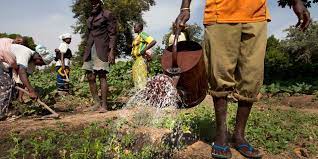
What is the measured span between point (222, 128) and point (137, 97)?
31.3 inches

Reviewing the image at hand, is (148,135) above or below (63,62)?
below

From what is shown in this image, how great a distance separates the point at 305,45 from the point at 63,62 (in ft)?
133

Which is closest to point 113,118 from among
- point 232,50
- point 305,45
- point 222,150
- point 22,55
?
point 22,55

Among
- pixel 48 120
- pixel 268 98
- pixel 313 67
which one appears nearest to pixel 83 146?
pixel 48 120

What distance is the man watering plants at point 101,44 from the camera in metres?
6.18

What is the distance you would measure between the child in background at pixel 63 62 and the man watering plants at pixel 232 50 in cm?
638

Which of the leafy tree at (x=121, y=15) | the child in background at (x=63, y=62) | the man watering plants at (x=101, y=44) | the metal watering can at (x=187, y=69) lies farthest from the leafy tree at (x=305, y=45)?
the metal watering can at (x=187, y=69)

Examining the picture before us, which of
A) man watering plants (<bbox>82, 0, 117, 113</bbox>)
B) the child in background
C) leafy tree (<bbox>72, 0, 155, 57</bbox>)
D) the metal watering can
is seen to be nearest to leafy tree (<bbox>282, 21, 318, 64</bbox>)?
leafy tree (<bbox>72, 0, 155, 57</bbox>)

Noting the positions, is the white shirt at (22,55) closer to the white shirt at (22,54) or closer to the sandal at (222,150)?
the white shirt at (22,54)

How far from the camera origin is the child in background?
9.57m

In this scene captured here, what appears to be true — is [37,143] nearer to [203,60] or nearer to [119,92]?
[203,60]

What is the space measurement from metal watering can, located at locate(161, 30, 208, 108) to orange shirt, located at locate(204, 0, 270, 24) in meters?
0.32

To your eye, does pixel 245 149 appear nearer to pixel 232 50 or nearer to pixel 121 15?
pixel 232 50

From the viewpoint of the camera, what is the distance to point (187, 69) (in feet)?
11.7
